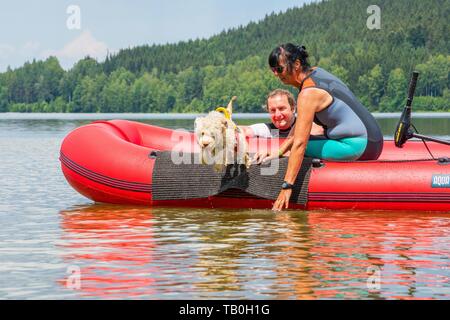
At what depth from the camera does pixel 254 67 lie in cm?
15712

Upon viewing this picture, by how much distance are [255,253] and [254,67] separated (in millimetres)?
150139

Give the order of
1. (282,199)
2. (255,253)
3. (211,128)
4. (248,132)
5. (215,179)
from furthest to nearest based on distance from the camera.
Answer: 1. (248,132)
2. (215,179)
3. (282,199)
4. (211,128)
5. (255,253)

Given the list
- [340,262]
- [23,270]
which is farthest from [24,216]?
[340,262]

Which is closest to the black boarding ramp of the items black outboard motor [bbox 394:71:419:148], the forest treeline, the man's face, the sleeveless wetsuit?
the sleeveless wetsuit

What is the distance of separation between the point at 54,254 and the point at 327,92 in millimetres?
3326

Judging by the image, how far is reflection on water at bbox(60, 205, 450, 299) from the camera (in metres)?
6.55

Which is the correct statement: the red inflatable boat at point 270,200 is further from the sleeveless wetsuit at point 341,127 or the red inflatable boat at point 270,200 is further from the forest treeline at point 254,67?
the forest treeline at point 254,67

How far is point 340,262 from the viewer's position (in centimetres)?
750

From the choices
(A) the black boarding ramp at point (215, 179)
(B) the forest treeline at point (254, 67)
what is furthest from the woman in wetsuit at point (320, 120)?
(B) the forest treeline at point (254, 67)

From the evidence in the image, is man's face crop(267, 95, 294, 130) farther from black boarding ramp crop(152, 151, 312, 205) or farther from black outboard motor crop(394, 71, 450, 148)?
black outboard motor crop(394, 71, 450, 148)

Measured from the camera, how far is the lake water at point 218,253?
654cm

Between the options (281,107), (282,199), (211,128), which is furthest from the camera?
(281,107)

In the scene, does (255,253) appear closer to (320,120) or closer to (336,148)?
(320,120)

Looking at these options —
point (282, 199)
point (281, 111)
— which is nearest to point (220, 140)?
point (282, 199)
